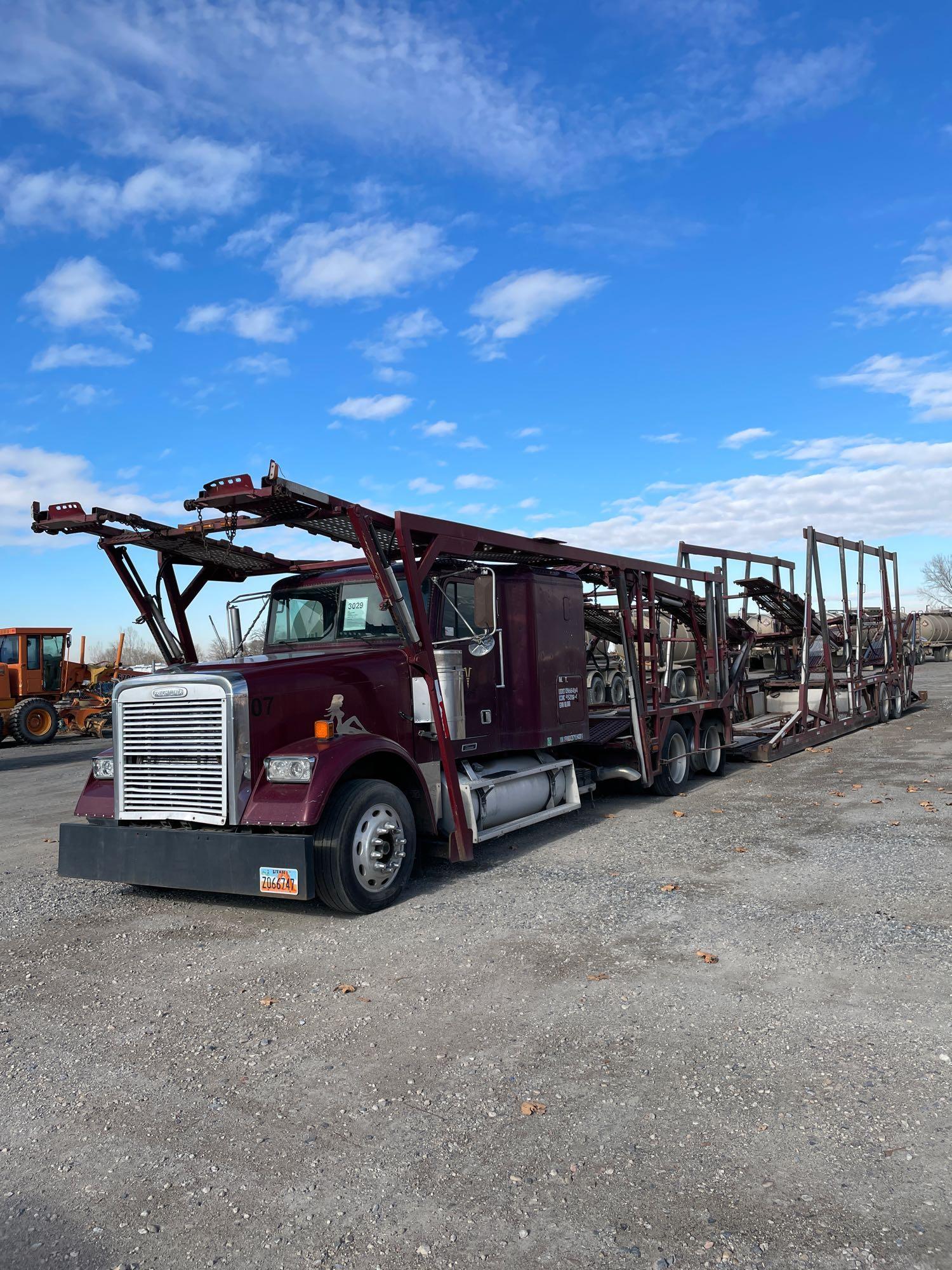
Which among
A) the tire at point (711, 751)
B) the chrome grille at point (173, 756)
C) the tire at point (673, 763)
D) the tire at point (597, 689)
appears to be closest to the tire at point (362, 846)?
the chrome grille at point (173, 756)

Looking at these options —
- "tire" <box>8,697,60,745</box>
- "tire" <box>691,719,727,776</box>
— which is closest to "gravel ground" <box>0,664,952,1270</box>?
"tire" <box>691,719,727,776</box>

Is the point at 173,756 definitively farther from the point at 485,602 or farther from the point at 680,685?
the point at 680,685

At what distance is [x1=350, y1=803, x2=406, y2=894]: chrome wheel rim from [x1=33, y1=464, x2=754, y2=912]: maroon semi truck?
0.01 meters

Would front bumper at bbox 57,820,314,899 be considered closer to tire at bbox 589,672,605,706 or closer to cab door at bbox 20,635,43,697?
tire at bbox 589,672,605,706

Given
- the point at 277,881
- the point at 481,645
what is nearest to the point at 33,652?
the point at 481,645

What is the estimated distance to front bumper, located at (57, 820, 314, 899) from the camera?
5594 millimetres

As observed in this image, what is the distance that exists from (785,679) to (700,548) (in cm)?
453

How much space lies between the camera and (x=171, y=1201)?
118 inches

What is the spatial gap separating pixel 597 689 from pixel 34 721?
1537 centimetres

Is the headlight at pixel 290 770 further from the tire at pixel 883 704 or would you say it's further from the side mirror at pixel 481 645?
the tire at pixel 883 704

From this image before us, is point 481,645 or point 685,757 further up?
point 481,645

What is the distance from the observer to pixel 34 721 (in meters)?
21.8

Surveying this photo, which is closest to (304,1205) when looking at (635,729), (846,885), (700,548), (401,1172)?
(401,1172)

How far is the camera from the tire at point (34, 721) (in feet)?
70.6
